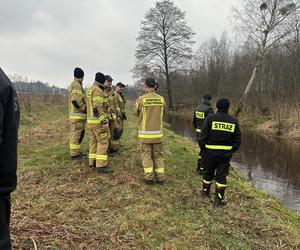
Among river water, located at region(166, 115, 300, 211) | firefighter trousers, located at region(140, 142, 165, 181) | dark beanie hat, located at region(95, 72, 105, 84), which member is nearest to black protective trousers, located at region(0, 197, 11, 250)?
firefighter trousers, located at region(140, 142, 165, 181)

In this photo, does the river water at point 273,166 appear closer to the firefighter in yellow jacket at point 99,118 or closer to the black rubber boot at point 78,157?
the firefighter in yellow jacket at point 99,118

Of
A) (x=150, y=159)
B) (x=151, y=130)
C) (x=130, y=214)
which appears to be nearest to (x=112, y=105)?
Answer: (x=151, y=130)

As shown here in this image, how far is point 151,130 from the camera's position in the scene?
620 centimetres

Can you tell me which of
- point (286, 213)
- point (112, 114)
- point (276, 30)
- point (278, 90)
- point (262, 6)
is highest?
point (262, 6)

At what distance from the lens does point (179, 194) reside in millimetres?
5914

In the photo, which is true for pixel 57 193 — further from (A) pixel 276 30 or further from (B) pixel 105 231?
(A) pixel 276 30

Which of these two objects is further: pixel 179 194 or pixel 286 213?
pixel 286 213

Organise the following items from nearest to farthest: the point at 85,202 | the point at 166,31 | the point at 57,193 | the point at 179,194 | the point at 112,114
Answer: the point at 85,202 < the point at 57,193 < the point at 179,194 < the point at 112,114 < the point at 166,31

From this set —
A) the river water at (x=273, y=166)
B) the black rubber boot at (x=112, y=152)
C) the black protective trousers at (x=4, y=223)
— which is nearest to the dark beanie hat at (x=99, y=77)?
the black rubber boot at (x=112, y=152)

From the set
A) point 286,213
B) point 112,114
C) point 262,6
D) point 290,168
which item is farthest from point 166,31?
point 286,213

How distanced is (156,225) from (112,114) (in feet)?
13.1

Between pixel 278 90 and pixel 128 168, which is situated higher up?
pixel 278 90

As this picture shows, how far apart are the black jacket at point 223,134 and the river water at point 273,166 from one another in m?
3.32

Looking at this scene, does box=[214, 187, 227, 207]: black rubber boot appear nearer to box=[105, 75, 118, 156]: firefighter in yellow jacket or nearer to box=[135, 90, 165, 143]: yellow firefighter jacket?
box=[135, 90, 165, 143]: yellow firefighter jacket
